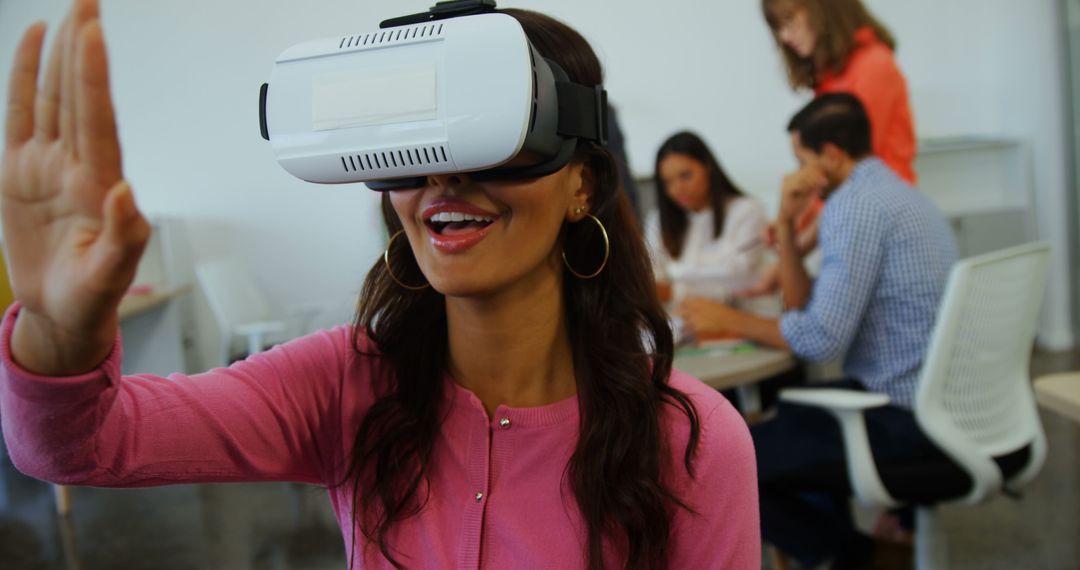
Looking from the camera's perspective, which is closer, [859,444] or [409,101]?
[409,101]

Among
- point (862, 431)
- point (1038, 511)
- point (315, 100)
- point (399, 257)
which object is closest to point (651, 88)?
point (1038, 511)

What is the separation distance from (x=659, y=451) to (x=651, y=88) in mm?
4292

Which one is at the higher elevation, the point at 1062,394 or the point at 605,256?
the point at 605,256

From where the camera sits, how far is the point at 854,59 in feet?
7.64

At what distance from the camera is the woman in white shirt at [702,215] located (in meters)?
2.82

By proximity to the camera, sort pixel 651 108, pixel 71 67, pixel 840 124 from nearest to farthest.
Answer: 1. pixel 71 67
2. pixel 840 124
3. pixel 651 108

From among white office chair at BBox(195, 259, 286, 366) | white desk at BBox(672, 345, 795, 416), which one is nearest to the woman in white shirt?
white desk at BBox(672, 345, 795, 416)

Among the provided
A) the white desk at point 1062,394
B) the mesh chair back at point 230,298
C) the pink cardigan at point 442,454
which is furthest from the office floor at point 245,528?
the pink cardigan at point 442,454

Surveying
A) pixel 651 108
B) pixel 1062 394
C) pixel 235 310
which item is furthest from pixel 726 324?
pixel 651 108

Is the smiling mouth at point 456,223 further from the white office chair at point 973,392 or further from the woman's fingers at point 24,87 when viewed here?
the white office chair at point 973,392

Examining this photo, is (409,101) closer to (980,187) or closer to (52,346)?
(52,346)

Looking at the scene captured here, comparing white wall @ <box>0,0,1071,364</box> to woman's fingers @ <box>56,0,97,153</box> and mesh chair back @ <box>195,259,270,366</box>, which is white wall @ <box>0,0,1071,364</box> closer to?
mesh chair back @ <box>195,259,270,366</box>

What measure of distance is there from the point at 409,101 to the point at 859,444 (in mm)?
1371

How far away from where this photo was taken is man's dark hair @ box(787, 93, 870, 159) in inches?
75.7
